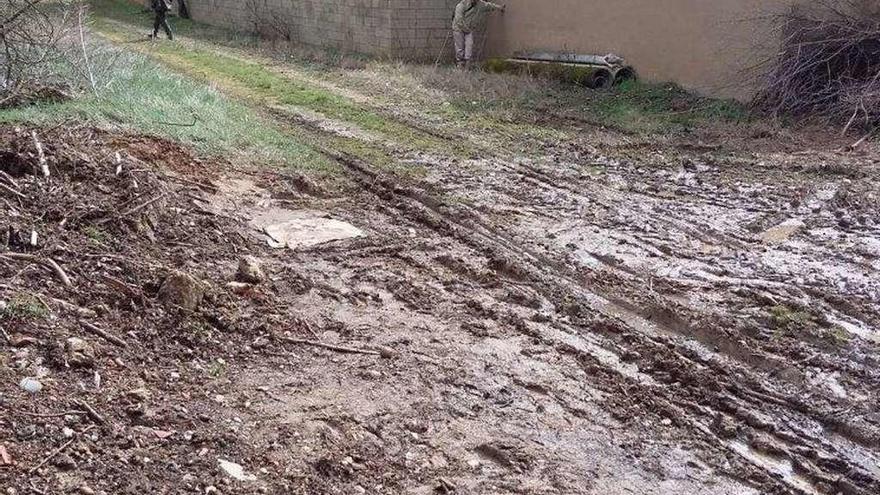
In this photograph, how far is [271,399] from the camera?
390 cm

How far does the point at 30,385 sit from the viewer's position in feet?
11.3

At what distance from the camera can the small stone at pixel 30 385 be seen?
3.41 metres

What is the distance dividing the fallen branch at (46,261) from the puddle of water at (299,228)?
5.71 ft

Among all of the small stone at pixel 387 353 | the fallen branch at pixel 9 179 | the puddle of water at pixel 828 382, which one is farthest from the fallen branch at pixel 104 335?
the puddle of water at pixel 828 382

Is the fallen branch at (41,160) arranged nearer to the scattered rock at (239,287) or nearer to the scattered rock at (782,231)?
the scattered rock at (239,287)

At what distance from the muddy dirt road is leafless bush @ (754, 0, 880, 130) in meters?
2.16

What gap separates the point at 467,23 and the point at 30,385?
1255 cm

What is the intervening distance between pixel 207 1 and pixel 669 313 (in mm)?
18969

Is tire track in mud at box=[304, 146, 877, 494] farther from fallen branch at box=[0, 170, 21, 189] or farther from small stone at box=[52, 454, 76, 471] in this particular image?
fallen branch at box=[0, 170, 21, 189]

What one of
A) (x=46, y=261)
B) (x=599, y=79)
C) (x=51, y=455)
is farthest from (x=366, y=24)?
(x=51, y=455)

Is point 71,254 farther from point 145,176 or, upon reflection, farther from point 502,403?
point 502,403

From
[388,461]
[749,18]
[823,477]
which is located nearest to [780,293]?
[823,477]

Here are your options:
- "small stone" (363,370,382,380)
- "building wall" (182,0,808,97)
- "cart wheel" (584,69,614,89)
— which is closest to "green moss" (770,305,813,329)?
"small stone" (363,370,382,380)

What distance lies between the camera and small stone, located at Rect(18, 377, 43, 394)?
3.41m
